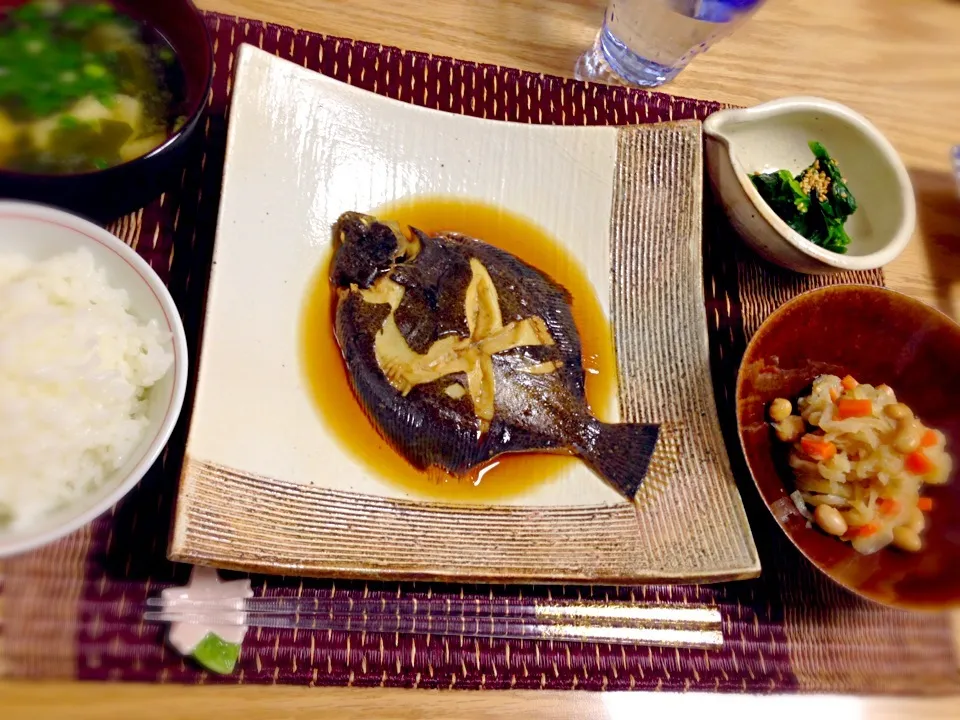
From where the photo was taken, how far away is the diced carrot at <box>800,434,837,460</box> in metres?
1.84

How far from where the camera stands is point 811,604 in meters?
1.85

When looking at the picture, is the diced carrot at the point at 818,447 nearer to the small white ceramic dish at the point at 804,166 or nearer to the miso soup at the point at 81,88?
the small white ceramic dish at the point at 804,166

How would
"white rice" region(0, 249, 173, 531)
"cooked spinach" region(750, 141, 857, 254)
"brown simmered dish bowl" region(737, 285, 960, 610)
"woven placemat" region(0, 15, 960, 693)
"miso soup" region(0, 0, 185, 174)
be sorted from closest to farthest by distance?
1. "white rice" region(0, 249, 173, 531)
2. "woven placemat" region(0, 15, 960, 693)
3. "miso soup" region(0, 0, 185, 174)
4. "brown simmered dish bowl" region(737, 285, 960, 610)
5. "cooked spinach" region(750, 141, 857, 254)

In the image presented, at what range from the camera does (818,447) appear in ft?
6.09

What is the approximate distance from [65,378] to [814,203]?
7.40 feet

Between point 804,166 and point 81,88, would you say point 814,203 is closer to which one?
point 804,166

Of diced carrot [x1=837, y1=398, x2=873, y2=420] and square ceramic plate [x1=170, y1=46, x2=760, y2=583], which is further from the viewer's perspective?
diced carrot [x1=837, y1=398, x2=873, y2=420]

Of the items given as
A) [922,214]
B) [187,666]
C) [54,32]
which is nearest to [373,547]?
[187,666]

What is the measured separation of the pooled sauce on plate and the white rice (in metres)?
0.49

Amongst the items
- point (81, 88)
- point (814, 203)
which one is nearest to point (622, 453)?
point (814, 203)

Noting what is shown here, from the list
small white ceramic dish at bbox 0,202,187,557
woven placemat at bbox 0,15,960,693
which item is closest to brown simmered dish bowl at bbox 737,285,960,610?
woven placemat at bbox 0,15,960,693

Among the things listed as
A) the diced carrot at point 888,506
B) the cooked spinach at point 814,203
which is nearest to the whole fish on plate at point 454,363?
the diced carrot at point 888,506

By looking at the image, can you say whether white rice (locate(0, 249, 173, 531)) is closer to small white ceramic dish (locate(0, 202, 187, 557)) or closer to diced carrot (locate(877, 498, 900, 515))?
small white ceramic dish (locate(0, 202, 187, 557))

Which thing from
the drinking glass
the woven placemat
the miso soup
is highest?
the drinking glass
